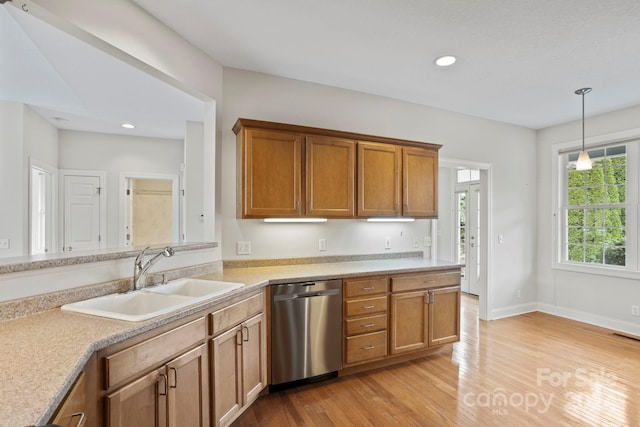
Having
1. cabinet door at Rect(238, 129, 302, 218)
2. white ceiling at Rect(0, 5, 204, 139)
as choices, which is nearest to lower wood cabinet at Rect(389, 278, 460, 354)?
cabinet door at Rect(238, 129, 302, 218)

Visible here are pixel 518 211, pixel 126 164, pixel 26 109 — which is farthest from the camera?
pixel 126 164

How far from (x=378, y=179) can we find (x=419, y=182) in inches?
20.3

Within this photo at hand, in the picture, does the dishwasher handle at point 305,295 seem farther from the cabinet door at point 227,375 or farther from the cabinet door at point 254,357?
the cabinet door at point 227,375

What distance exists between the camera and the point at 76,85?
9.78ft

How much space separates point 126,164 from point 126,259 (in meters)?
3.57

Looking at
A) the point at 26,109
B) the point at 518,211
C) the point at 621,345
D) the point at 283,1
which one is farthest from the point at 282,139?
the point at 621,345

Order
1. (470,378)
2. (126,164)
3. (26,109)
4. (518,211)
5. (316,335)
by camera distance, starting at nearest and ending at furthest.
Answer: (316,335) → (470,378) → (26,109) → (518,211) → (126,164)

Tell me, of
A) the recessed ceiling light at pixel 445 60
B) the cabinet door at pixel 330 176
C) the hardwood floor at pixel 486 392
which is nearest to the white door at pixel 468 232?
the hardwood floor at pixel 486 392

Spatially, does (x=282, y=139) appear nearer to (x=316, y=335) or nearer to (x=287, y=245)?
(x=287, y=245)

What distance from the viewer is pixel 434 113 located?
12.4 feet

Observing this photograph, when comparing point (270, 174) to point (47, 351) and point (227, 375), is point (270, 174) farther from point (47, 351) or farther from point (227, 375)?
point (47, 351)

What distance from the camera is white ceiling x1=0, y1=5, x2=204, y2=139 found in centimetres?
221

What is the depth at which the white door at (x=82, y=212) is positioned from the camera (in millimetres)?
4539

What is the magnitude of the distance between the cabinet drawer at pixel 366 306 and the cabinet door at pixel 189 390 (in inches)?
49.3
